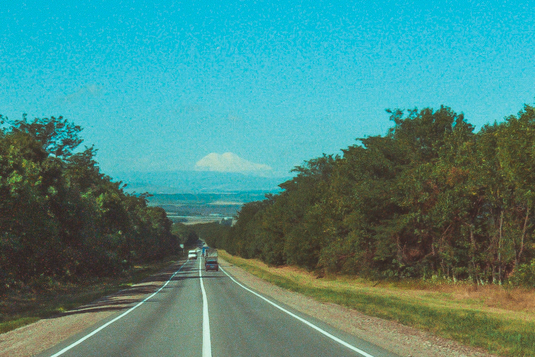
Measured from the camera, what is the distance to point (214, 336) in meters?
12.6

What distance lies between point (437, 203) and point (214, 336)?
75.9 ft

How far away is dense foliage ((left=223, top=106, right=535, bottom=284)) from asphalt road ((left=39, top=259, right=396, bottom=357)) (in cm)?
1396

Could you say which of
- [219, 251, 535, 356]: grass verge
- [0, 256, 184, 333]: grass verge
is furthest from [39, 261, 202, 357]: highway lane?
[219, 251, 535, 356]: grass verge

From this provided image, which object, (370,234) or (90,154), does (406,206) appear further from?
(90,154)

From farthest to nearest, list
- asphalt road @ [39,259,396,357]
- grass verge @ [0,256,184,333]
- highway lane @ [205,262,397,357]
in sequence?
grass verge @ [0,256,184,333], asphalt road @ [39,259,396,357], highway lane @ [205,262,397,357]

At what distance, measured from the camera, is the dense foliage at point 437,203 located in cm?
2661

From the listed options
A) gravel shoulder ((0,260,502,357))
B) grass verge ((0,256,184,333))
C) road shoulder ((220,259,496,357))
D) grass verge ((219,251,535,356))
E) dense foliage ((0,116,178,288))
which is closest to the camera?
road shoulder ((220,259,496,357))

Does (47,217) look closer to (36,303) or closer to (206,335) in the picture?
(36,303)

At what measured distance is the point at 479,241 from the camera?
33.4 metres

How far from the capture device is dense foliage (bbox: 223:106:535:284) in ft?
87.3

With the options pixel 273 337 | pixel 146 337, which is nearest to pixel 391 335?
pixel 273 337

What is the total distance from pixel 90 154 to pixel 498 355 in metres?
59.7

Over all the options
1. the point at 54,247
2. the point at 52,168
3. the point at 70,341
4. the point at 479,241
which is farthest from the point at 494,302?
the point at 52,168

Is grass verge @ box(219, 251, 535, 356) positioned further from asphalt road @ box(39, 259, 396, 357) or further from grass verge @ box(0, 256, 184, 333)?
grass verge @ box(0, 256, 184, 333)
